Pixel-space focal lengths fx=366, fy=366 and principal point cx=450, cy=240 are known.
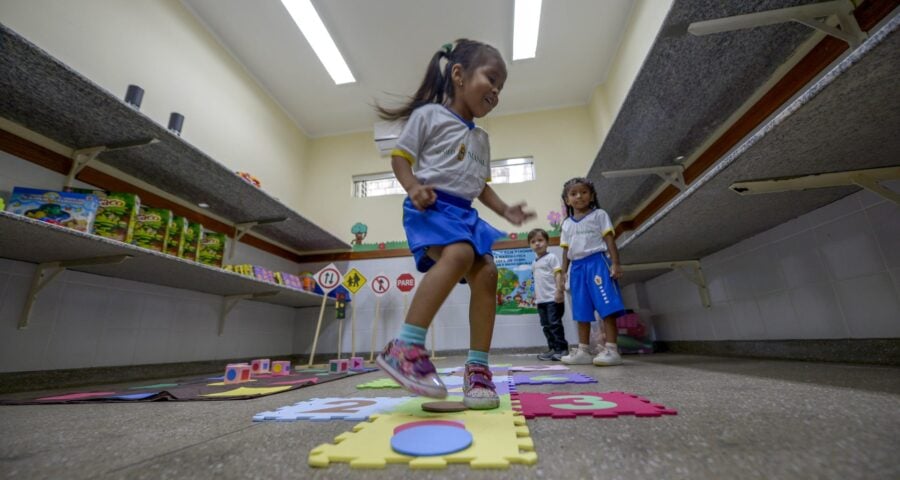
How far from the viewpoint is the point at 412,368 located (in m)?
0.85

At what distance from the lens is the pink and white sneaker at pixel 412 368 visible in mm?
823

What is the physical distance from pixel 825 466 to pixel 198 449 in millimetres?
893

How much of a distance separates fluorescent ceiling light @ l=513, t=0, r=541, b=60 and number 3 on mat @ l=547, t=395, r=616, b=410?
139 inches

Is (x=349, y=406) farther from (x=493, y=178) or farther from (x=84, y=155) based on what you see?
(x=493, y=178)

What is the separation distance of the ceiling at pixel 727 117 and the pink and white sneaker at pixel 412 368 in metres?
1.12

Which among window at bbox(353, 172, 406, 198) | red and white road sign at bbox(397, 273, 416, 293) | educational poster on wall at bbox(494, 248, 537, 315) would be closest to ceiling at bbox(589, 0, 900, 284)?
educational poster on wall at bbox(494, 248, 537, 315)

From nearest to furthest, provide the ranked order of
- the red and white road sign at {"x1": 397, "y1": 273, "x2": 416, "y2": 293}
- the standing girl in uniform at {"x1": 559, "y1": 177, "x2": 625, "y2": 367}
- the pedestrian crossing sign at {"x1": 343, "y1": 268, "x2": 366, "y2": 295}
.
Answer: the standing girl in uniform at {"x1": 559, "y1": 177, "x2": 625, "y2": 367}
the pedestrian crossing sign at {"x1": 343, "y1": 268, "x2": 366, "y2": 295}
the red and white road sign at {"x1": 397, "y1": 273, "x2": 416, "y2": 293}

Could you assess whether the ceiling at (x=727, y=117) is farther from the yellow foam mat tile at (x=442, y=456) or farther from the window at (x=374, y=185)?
the window at (x=374, y=185)

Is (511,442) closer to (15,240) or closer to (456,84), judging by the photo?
(456,84)

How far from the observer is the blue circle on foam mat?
530 mm

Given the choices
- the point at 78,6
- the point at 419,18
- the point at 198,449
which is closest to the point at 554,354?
the point at 198,449

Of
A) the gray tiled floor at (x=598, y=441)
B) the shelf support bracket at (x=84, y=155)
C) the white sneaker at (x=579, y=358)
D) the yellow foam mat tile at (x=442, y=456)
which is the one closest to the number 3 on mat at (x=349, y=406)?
the gray tiled floor at (x=598, y=441)

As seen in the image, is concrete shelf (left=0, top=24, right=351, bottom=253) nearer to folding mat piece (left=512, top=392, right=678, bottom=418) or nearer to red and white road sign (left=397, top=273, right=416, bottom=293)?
red and white road sign (left=397, top=273, right=416, bottom=293)

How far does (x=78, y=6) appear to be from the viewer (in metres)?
2.34
